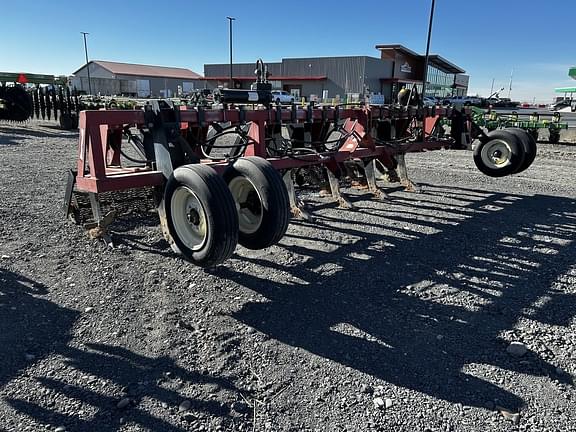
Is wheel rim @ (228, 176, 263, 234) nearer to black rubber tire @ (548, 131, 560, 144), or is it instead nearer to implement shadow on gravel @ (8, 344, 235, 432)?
implement shadow on gravel @ (8, 344, 235, 432)

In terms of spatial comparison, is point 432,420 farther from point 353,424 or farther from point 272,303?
point 272,303

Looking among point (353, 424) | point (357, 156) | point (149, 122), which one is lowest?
point (353, 424)

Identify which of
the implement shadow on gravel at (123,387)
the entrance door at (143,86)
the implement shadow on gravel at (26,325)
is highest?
the entrance door at (143,86)

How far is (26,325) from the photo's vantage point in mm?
2977

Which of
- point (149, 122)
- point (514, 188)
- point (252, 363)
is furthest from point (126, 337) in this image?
point (514, 188)

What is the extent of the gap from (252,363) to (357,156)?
4004 millimetres

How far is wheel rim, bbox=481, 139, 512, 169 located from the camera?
→ 7.34 metres

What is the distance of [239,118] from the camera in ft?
15.8

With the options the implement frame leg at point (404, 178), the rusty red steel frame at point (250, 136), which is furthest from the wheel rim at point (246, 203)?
the implement frame leg at point (404, 178)

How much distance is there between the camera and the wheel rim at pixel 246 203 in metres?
3.77

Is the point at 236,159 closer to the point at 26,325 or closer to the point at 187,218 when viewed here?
the point at 187,218

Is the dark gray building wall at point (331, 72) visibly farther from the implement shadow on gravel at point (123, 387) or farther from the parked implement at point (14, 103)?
the implement shadow on gravel at point (123, 387)

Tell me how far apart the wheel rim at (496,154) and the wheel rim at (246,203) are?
201 inches

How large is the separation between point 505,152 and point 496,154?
17 cm
